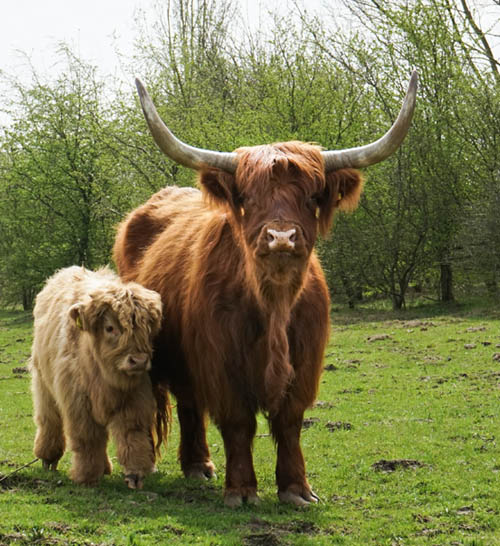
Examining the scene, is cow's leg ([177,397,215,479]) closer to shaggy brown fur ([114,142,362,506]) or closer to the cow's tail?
the cow's tail

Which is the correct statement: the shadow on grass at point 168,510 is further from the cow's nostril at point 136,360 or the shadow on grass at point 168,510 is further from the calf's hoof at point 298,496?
the cow's nostril at point 136,360

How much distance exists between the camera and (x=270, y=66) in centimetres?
2338

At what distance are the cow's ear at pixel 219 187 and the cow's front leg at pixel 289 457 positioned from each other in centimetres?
134

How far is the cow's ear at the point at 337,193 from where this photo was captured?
469 centimetres

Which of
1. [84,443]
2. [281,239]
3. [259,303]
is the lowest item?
[84,443]

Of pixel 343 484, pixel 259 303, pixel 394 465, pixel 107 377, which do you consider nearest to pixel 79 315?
pixel 107 377

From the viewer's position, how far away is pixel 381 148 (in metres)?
4.69

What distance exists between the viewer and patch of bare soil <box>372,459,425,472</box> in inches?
232

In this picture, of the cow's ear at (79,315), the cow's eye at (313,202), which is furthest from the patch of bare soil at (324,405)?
the cow's eye at (313,202)

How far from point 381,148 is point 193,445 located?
281cm

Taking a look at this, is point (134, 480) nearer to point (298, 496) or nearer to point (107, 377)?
point (107, 377)

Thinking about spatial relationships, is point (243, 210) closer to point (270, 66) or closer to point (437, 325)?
point (437, 325)

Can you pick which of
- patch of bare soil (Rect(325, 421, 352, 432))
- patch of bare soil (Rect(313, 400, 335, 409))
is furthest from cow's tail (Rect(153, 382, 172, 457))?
patch of bare soil (Rect(313, 400, 335, 409))

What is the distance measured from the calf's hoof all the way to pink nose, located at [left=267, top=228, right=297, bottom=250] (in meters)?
1.77
